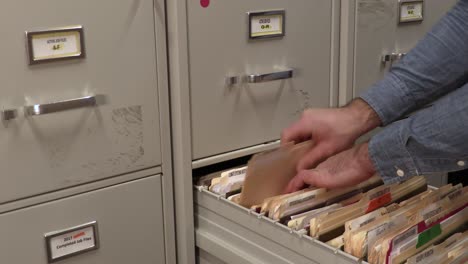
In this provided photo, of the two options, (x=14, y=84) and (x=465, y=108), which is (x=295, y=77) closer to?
(x=465, y=108)

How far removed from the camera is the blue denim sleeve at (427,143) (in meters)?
0.93

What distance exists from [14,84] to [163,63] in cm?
29

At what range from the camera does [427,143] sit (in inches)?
37.1

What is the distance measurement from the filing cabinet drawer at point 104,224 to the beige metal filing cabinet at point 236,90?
2.6 inches

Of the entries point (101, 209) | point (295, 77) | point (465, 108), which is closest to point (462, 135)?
point (465, 108)

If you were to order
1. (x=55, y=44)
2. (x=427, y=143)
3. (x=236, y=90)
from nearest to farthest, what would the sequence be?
(x=427, y=143) < (x=55, y=44) < (x=236, y=90)

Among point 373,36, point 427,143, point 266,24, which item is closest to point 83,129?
point 266,24

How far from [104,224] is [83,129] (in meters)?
0.20

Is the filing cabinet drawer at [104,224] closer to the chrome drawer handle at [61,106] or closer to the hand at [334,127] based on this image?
the chrome drawer handle at [61,106]

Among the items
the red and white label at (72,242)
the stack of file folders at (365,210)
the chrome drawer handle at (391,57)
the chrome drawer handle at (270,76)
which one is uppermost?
the chrome drawer handle at (391,57)

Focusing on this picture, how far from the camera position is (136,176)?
1.21m

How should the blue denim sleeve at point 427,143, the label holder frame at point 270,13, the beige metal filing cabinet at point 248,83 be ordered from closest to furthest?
the blue denim sleeve at point 427,143 < the beige metal filing cabinet at point 248,83 < the label holder frame at point 270,13

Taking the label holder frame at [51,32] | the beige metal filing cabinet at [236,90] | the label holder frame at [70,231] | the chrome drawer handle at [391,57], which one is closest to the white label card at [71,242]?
the label holder frame at [70,231]

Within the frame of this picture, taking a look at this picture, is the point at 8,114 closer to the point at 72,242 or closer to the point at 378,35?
the point at 72,242
